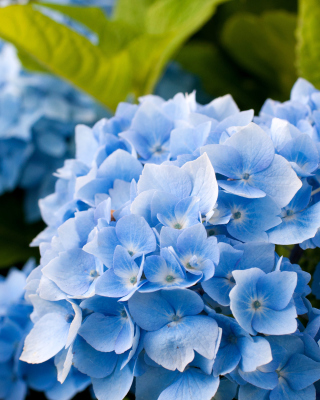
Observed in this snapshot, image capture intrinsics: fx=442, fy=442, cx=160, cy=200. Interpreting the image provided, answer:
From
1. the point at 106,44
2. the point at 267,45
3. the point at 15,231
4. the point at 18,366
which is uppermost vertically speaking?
the point at 267,45

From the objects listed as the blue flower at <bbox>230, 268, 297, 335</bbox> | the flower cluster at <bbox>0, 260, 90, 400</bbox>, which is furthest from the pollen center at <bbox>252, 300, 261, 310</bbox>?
the flower cluster at <bbox>0, 260, 90, 400</bbox>

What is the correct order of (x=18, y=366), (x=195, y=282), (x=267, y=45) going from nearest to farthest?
(x=195, y=282)
(x=18, y=366)
(x=267, y=45)

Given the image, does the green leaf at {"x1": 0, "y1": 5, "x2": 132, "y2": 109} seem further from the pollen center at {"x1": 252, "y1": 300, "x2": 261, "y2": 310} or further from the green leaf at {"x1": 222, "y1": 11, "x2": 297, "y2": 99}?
the pollen center at {"x1": 252, "y1": 300, "x2": 261, "y2": 310}

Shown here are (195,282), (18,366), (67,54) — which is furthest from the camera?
(67,54)

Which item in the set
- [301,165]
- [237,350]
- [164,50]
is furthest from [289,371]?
[164,50]

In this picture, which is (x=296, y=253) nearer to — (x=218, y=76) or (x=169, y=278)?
(x=169, y=278)

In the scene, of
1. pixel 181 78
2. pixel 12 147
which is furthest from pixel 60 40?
pixel 181 78

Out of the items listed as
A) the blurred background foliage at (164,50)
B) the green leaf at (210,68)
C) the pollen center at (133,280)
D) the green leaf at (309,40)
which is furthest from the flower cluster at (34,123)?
the pollen center at (133,280)
